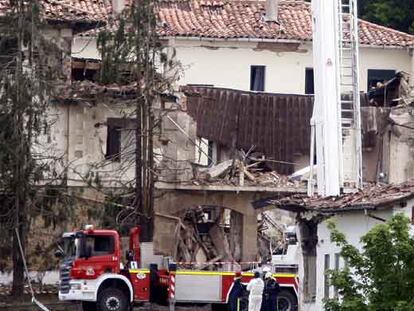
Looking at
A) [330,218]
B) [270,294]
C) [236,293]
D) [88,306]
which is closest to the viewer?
[330,218]

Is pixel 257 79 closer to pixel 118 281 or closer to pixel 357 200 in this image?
pixel 118 281

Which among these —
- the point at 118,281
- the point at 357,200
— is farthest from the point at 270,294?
the point at 118,281

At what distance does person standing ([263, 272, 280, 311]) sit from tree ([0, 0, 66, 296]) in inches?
401

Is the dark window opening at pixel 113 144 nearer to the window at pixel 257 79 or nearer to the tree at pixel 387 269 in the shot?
the window at pixel 257 79

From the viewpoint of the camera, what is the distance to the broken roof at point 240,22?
71994 mm

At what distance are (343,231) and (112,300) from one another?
32.2ft

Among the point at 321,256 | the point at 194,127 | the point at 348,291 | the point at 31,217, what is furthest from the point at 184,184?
the point at 348,291

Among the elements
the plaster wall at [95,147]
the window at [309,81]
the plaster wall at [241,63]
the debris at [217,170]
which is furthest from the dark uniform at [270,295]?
the window at [309,81]

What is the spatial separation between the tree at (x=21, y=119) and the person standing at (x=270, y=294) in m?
10.2

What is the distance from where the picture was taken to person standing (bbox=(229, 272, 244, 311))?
47.8 metres

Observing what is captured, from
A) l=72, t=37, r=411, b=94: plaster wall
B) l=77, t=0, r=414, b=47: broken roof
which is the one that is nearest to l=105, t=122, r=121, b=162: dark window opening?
l=77, t=0, r=414, b=47: broken roof

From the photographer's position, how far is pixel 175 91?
61.1 meters

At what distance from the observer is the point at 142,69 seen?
5725 cm

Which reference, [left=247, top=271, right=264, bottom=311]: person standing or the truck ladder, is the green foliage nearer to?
the truck ladder
